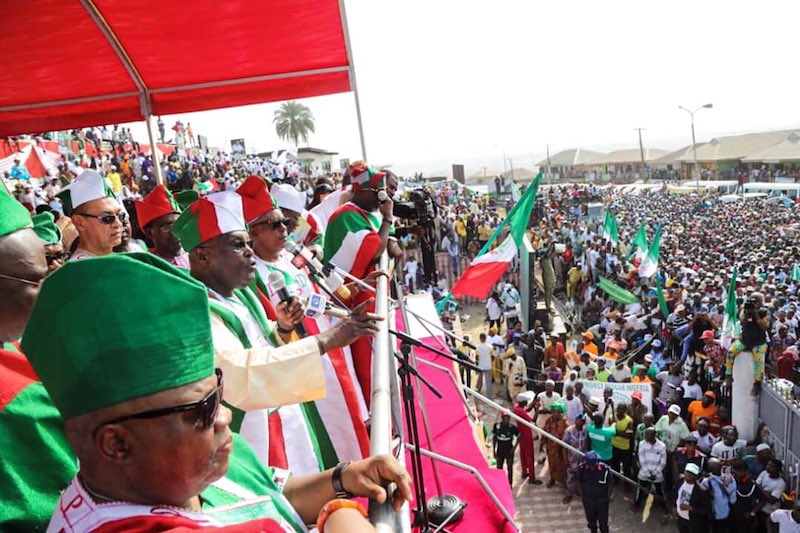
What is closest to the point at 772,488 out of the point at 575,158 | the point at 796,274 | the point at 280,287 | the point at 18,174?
the point at 280,287

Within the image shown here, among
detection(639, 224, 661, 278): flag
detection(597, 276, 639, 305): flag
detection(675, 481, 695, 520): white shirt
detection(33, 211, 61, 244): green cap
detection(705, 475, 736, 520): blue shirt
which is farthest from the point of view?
detection(639, 224, 661, 278): flag

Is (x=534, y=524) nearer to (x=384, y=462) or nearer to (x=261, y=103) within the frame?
(x=261, y=103)

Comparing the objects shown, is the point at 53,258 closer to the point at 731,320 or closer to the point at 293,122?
the point at 731,320

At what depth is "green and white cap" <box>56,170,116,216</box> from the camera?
3.71 meters

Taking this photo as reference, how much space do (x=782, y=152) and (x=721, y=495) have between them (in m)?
55.1

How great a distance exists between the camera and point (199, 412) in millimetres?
1188

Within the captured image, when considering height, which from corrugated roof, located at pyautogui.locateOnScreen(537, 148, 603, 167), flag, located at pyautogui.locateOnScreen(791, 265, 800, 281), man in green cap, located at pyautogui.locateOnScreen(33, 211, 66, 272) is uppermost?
corrugated roof, located at pyautogui.locateOnScreen(537, 148, 603, 167)

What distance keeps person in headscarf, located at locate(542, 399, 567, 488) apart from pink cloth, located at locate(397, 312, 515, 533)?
11.8 ft

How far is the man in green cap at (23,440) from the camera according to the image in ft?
4.61

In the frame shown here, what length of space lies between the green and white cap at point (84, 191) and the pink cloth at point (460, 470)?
2513 millimetres

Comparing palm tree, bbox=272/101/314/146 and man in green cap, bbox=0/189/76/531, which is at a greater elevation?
palm tree, bbox=272/101/314/146

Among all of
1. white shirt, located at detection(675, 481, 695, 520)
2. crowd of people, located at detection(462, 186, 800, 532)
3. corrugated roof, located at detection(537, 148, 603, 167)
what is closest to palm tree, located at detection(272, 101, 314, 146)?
corrugated roof, located at detection(537, 148, 603, 167)

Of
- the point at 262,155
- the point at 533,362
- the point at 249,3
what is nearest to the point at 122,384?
the point at 249,3

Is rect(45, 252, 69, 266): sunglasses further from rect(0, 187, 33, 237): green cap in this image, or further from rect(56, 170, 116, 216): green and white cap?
rect(56, 170, 116, 216): green and white cap
